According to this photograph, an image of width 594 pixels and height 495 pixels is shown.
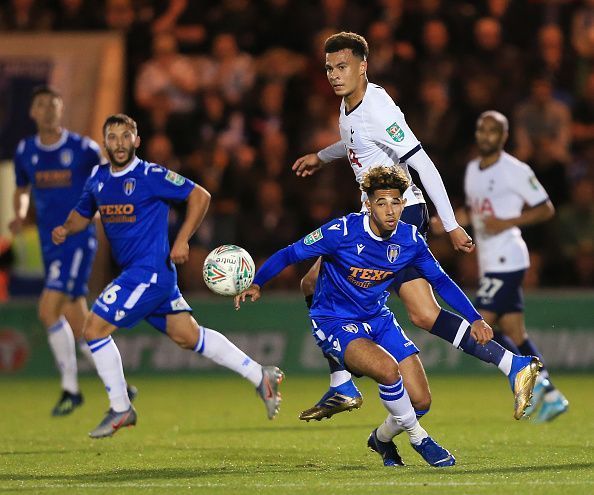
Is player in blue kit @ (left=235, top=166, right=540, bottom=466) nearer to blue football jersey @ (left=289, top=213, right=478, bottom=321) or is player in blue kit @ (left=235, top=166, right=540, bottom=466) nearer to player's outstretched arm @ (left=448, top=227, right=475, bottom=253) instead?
blue football jersey @ (left=289, top=213, right=478, bottom=321)

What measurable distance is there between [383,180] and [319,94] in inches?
344

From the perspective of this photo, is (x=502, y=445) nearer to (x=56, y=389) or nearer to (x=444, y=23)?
(x=56, y=389)

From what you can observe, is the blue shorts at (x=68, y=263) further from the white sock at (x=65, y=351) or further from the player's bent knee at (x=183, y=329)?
the player's bent knee at (x=183, y=329)

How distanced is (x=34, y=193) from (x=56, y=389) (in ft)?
9.47

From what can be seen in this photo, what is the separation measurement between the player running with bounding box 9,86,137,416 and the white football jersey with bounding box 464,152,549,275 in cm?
322

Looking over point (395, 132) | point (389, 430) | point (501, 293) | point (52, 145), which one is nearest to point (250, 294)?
point (389, 430)

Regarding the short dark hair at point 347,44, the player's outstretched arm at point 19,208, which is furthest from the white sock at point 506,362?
the player's outstretched arm at point 19,208

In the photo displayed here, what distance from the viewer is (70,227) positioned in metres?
9.17

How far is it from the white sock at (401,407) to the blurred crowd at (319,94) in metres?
A: 7.17

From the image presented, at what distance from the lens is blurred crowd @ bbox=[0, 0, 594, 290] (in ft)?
48.1

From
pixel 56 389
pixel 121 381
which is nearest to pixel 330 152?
pixel 121 381

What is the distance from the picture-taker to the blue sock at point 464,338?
25.9 ft

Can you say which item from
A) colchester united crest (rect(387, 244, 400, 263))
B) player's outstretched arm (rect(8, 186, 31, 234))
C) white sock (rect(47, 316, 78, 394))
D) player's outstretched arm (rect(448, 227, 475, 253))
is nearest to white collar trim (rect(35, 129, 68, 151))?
player's outstretched arm (rect(8, 186, 31, 234))

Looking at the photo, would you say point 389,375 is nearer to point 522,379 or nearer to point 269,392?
point 522,379
